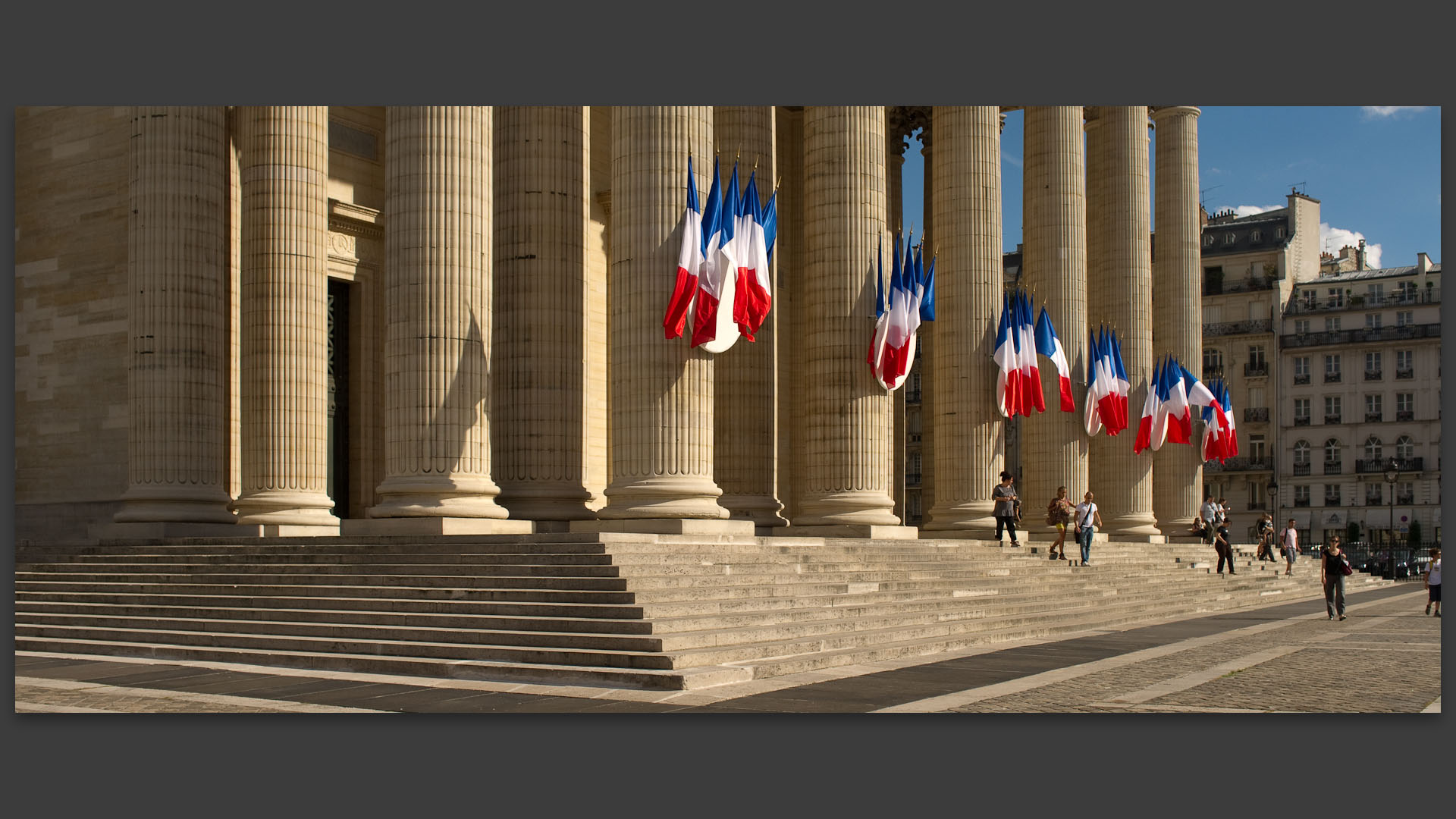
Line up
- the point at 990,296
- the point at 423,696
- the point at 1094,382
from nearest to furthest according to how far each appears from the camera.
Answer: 1. the point at 423,696
2. the point at 990,296
3. the point at 1094,382

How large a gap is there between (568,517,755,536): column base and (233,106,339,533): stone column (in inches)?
259

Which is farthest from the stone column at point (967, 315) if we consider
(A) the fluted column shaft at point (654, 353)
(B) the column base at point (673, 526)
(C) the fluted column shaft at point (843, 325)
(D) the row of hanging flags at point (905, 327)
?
(A) the fluted column shaft at point (654, 353)

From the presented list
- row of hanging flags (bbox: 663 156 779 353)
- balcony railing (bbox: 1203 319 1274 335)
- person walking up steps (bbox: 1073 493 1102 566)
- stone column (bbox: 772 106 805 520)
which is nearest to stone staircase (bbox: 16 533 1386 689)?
row of hanging flags (bbox: 663 156 779 353)

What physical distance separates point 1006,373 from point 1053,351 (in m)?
2.99

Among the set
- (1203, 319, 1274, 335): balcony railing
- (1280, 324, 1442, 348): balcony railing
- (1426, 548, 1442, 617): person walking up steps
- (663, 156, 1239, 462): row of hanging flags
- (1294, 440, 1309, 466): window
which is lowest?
(1426, 548, 1442, 617): person walking up steps

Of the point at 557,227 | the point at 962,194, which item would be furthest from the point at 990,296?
the point at 557,227

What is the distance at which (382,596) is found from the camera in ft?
74.1

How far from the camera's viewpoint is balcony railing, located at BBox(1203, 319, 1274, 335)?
88312 mm

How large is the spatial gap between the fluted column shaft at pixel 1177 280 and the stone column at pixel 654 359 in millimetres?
26231

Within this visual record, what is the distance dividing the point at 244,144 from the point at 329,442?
23.9 ft

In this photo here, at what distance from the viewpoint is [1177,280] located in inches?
1954

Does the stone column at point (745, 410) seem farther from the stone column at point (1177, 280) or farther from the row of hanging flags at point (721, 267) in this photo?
the stone column at point (1177, 280)

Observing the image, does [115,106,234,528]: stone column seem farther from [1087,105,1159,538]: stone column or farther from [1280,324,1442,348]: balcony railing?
[1280,324,1442,348]: balcony railing

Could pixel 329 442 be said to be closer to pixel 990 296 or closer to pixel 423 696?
pixel 990 296
